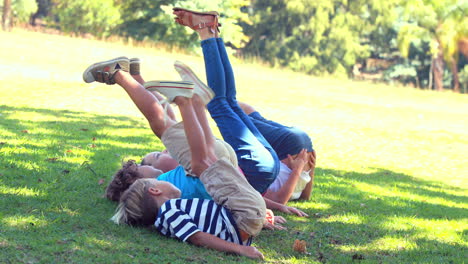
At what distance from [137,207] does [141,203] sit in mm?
38

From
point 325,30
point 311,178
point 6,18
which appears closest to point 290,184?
point 311,178

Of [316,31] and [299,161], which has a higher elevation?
[299,161]

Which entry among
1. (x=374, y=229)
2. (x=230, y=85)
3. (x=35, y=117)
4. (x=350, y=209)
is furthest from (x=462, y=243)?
(x=35, y=117)

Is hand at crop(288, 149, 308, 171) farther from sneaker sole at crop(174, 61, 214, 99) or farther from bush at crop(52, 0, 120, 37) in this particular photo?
bush at crop(52, 0, 120, 37)

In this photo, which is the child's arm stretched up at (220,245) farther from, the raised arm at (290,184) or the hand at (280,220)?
the raised arm at (290,184)

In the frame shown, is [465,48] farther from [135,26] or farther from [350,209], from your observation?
[350,209]

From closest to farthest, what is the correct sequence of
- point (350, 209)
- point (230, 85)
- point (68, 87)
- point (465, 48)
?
point (230, 85)
point (350, 209)
point (68, 87)
point (465, 48)

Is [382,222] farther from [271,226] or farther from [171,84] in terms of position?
[171,84]

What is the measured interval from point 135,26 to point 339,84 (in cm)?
2194

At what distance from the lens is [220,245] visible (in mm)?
4191

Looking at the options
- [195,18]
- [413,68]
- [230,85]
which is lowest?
[413,68]

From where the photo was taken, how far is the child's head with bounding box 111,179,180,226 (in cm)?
450

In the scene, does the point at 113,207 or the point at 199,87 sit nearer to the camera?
the point at 199,87

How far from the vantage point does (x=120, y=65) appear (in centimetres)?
510
